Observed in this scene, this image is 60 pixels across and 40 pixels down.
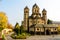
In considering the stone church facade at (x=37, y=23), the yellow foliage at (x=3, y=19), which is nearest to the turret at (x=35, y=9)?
the stone church facade at (x=37, y=23)

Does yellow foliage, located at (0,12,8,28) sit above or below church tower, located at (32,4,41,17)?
below

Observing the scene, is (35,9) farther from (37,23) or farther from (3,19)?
(3,19)

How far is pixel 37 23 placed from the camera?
229ft

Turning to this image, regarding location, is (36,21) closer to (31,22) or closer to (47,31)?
(31,22)

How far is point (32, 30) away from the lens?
66.9 m

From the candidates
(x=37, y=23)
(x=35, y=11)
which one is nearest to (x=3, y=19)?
(x=37, y=23)

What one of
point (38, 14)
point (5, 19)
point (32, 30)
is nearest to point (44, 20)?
point (38, 14)

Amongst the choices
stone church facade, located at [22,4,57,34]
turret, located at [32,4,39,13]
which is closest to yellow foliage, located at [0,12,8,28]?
stone church facade, located at [22,4,57,34]

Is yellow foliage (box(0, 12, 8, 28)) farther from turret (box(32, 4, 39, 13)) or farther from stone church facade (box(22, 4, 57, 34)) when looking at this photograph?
turret (box(32, 4, 39, 13))

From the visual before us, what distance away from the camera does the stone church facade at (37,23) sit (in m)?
66.6

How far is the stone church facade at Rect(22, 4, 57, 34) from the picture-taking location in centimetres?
6662

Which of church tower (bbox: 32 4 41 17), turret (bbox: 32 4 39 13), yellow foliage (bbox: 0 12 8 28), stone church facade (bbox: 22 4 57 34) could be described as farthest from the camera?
turret (bbox: 32 4 39 13)

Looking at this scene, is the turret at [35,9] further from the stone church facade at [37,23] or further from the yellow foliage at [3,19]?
the yellow foliage at [3,19]

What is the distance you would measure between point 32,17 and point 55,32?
459 inches
